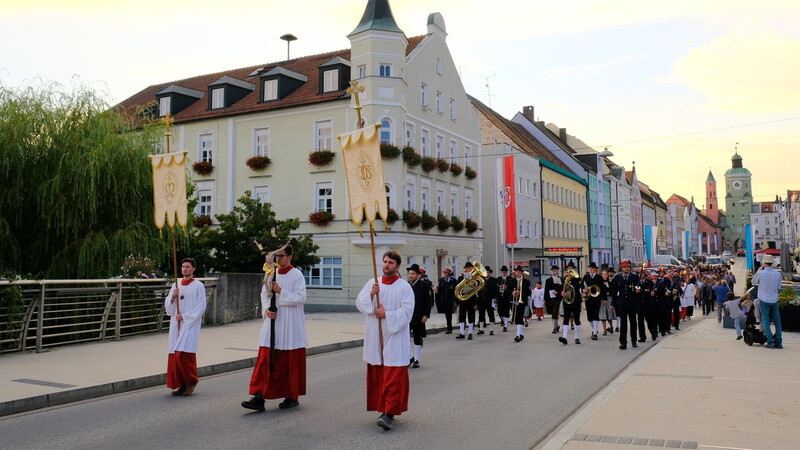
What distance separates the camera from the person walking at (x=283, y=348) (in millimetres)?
7895

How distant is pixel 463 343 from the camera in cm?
1645

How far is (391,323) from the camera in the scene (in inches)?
286

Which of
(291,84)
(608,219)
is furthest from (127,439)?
(608,219)

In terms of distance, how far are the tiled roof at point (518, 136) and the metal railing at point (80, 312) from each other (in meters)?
30.6

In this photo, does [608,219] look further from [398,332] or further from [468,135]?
[398,332]

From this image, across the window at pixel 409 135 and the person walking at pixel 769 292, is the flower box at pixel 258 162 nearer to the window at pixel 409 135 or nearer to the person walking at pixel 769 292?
the window at pixel 409 135

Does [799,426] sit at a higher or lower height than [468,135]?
lower

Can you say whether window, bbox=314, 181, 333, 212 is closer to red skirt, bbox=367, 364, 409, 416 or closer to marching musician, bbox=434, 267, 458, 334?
marching musician, bbox=434, 267, 458, 334

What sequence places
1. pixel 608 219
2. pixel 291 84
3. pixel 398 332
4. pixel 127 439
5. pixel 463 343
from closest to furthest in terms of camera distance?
1. pixel 127 439
2. pixel 398 332
3. pixel 463 343
4. pixel 291 84
5. pixel 608 219

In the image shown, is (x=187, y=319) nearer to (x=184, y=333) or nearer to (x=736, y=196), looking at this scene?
(x=184, y=333)

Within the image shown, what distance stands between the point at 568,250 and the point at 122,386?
25606 mm

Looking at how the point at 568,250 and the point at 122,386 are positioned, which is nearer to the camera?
the point at 122,386

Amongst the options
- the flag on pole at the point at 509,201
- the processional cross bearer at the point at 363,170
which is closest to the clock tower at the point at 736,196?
the flag on pole at the point at 509,201

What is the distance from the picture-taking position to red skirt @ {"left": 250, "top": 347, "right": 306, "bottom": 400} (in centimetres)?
789
